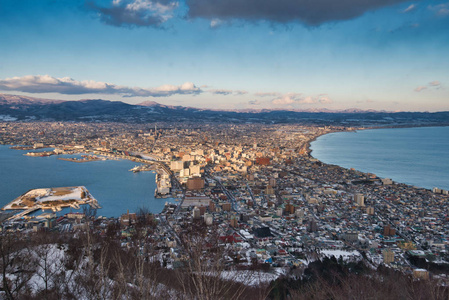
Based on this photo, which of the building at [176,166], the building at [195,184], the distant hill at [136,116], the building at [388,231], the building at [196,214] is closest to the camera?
the building at [388,231]

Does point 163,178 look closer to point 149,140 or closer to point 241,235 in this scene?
point 241,235

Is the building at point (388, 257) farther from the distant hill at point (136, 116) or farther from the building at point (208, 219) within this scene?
the distant hill at point (136, 116)

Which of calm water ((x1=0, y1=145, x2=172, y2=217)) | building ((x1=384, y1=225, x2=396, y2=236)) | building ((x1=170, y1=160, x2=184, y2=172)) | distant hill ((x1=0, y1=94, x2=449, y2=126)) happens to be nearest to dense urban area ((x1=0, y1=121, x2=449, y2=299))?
building ((x1=384, y1=225, x2=396, y2=236))

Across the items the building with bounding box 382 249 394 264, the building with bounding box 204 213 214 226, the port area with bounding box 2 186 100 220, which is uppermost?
the building with bounding box 382 249 394 264

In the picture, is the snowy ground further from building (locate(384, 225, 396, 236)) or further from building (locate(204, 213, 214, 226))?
building (locate(204, 213, 214, 226))

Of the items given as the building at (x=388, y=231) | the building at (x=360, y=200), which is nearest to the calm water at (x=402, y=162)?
the building at (x=360, y=200)

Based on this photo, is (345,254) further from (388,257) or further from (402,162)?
(402,162)

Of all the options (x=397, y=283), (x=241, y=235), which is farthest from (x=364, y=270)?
(x=241, y=235)

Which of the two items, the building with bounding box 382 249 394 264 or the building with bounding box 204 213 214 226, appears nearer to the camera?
the building with bounding box 382 249 394 264
